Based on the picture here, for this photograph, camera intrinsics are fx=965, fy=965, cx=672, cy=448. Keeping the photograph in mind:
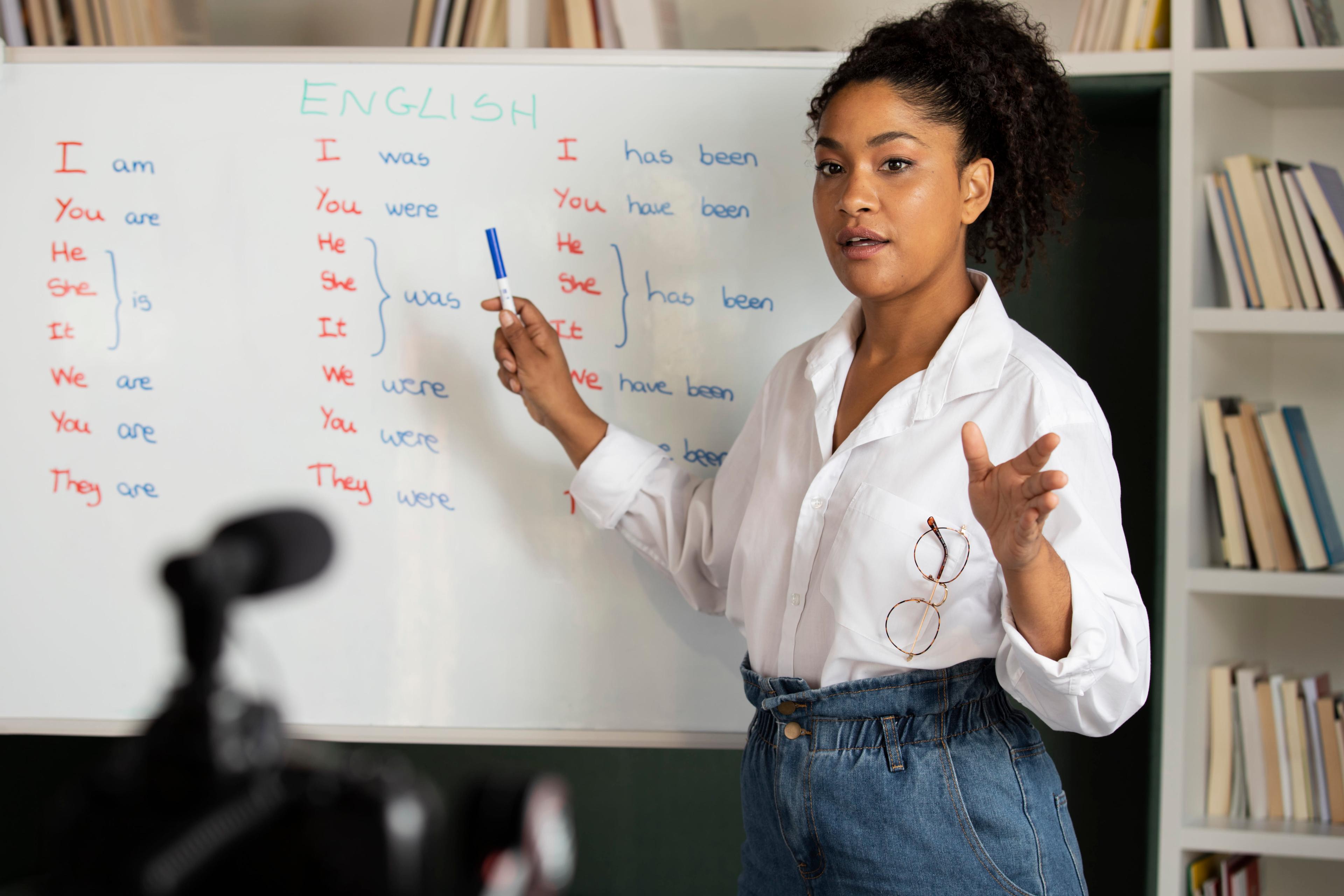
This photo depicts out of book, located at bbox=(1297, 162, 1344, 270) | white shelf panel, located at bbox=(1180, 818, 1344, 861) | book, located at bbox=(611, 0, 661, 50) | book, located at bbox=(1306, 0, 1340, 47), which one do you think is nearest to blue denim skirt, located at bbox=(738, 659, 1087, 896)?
white shelf panel, located at bbox=(1180, 818, 1344, 861)

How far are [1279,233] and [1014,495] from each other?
3.27ft

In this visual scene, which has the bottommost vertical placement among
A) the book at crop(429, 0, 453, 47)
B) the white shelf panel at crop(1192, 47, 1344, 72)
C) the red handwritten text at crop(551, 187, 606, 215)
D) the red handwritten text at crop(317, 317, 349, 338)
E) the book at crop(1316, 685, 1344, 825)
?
the book at crop(1316, 685, 1344, 825)

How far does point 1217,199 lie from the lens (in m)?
1.46

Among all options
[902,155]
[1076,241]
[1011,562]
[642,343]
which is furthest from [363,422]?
[1076,241]

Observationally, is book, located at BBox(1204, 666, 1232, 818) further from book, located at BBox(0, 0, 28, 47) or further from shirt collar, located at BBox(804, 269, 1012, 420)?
book, located at BBox(0, 0, 28, 47)

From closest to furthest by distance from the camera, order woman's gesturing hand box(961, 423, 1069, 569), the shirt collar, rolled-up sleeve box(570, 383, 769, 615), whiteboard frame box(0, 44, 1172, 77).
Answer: woman's gesturing hand box(961, 423, 1069, 569) → the shirt collar → rolled-up sleeve box(570, 383, 769, 615) → whiteboard frame box(0, 44, 1172, 77)

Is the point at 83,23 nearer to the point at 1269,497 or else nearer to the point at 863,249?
the point at 863,249

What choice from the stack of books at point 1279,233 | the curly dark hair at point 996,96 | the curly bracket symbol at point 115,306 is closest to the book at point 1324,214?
the stack of books at point 1279,233

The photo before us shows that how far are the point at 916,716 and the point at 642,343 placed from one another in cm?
66

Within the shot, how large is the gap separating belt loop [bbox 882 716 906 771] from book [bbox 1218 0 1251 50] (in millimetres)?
1175

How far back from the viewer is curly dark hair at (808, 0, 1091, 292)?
1045 mm

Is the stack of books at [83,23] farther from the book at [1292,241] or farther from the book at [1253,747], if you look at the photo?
the book at [1253,747]

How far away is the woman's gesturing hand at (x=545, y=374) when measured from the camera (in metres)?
1.29

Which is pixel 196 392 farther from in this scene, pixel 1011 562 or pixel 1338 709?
pixel 1338 709
